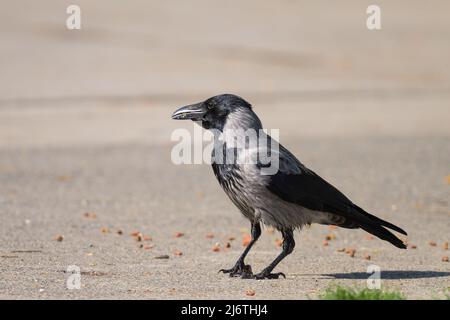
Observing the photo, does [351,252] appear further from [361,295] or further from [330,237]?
[361,295]

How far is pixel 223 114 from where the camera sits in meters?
8.34

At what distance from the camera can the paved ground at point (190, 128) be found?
883cm

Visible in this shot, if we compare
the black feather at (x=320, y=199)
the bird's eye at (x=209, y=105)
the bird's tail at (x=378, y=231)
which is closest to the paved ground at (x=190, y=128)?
the bird's tail at (x=378, y=231)

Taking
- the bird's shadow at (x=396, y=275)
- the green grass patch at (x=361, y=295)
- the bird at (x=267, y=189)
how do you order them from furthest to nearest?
the bird's shadow at (x=396, y=275), the bird at (x=267, y=189), the green grass patch at (x=361, y=295)

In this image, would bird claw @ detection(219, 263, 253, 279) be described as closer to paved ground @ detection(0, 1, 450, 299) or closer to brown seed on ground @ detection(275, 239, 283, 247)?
paved ground @ detection(0, 1, 450, 299)

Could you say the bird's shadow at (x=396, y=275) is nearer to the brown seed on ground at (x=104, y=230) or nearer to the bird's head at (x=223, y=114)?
the bird's head at (x=223, y=114)

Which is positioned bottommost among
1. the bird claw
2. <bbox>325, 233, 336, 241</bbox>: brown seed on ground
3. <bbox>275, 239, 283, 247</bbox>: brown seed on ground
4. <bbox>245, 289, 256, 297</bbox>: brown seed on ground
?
<bbox>245, 289, 256, 297</bbox>: brown seed on ground

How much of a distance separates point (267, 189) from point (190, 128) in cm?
1188

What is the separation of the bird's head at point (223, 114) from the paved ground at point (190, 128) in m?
1.26

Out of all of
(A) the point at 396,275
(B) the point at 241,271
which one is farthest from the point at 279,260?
(A) the point at 396,275

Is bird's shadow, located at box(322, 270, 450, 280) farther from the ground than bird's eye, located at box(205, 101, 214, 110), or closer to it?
closer to it

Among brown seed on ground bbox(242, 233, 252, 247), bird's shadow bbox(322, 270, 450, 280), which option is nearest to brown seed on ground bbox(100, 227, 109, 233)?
brown seed on ground bbox(242, 233, 252, 247)

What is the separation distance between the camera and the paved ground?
348 inches
